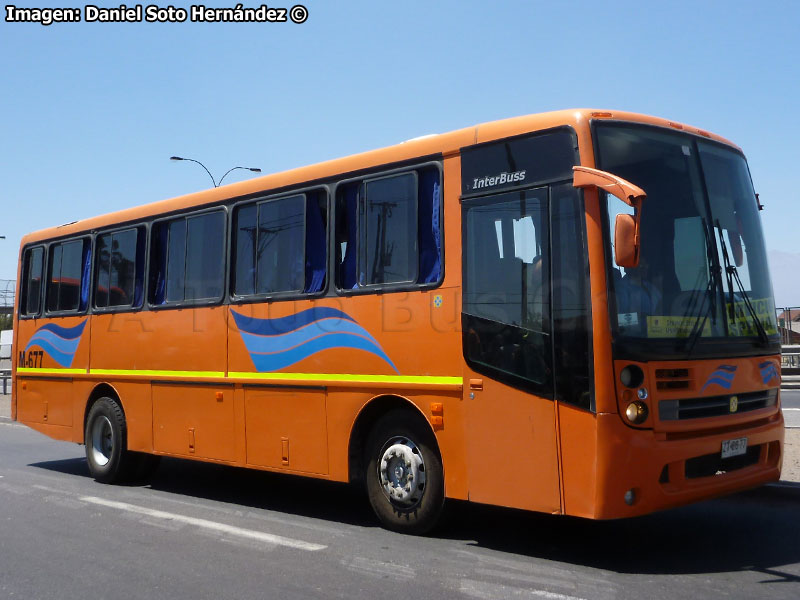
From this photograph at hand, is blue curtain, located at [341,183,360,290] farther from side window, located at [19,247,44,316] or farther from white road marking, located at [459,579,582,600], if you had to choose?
side window, located at [19,247,44,316]

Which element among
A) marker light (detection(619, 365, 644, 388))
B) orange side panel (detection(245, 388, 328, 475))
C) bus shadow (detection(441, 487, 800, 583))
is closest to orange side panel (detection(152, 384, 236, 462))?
orange side panel (detection(245, 388, 328, 475))

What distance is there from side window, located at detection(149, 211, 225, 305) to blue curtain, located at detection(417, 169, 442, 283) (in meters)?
3.02

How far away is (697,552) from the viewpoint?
675 centimetres

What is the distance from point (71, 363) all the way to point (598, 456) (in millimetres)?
8439

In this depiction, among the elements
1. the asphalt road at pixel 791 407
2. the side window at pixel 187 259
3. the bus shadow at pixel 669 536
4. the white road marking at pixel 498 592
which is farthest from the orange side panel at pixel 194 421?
the asphalt road at pixel 791 407

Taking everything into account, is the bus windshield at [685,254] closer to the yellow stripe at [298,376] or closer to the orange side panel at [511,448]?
the orange side panel at [511,448]

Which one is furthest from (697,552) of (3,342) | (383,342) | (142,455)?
(3,342)

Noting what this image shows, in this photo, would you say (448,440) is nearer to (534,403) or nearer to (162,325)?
(534,403)

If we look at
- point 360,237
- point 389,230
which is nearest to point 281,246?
point 360,237

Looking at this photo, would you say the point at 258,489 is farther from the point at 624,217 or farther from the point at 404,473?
the point at 624,217

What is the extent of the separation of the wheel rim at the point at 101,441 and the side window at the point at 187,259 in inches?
75.1

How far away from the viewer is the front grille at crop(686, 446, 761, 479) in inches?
258

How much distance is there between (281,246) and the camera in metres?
9.14

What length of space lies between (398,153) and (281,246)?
1.78m
